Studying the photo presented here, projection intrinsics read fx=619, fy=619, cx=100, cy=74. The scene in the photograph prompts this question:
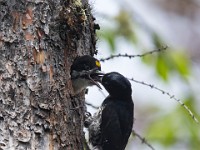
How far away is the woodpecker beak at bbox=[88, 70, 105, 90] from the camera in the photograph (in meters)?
4.66

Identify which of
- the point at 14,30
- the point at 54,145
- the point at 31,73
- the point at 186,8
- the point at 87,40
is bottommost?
the point at 54,145

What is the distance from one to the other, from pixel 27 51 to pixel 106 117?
1.01m

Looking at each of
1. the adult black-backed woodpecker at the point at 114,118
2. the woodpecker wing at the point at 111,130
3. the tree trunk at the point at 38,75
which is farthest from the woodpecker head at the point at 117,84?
the tree trunk at the point at 38,75

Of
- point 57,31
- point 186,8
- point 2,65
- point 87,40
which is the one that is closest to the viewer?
point 2,65

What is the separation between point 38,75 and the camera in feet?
13.0

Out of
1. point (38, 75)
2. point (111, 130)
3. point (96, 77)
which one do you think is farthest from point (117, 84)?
point (38, 75)

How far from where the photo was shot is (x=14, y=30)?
399 cm

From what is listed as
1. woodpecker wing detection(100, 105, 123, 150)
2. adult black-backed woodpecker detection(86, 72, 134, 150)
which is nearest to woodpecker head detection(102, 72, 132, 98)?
adult black-backed woodpecker detection(86, 72, 134, 150)

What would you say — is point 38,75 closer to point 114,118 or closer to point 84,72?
point 84,72

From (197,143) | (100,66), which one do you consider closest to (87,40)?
(100,66)

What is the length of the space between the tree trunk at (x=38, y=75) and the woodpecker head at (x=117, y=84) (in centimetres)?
42

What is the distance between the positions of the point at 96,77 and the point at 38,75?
0.84 meters

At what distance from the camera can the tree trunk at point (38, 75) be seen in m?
3.83

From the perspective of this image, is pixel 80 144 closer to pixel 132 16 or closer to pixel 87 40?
pixel 87 40
